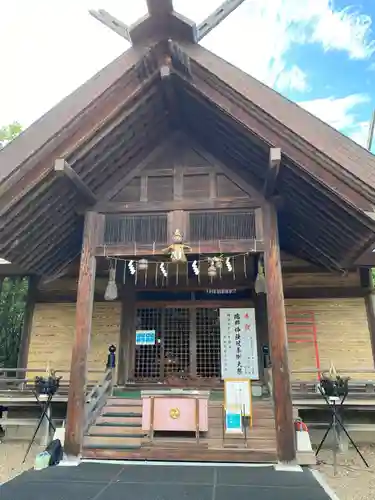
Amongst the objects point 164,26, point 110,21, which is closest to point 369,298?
point 164,26

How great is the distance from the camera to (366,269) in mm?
10562

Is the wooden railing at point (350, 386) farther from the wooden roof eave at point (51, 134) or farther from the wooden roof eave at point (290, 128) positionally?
the wooden roof eave at point (51, 134)

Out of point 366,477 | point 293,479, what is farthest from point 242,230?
point 366,477

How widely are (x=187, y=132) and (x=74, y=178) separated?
3011 mm

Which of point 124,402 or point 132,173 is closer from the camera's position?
point 124,402

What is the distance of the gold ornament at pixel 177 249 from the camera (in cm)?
711

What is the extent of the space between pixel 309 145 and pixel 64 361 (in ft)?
27.7

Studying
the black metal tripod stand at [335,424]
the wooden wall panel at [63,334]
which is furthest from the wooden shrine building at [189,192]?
the black metal tripod stand at [335,424]

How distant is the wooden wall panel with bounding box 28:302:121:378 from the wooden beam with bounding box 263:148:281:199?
5.66m

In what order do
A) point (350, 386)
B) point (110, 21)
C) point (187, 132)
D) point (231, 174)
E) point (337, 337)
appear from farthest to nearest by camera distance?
1. point (337, 337)
2. point (110, 21)
3. point (350, 386)
4. point (187, 132)
5. point (231, 174)

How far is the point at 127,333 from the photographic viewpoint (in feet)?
34.7

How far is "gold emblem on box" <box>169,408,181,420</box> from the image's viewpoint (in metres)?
6.42

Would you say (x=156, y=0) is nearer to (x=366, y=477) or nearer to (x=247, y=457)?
(x=247, y=457)

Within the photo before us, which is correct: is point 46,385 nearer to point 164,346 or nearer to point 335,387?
point 164,346
